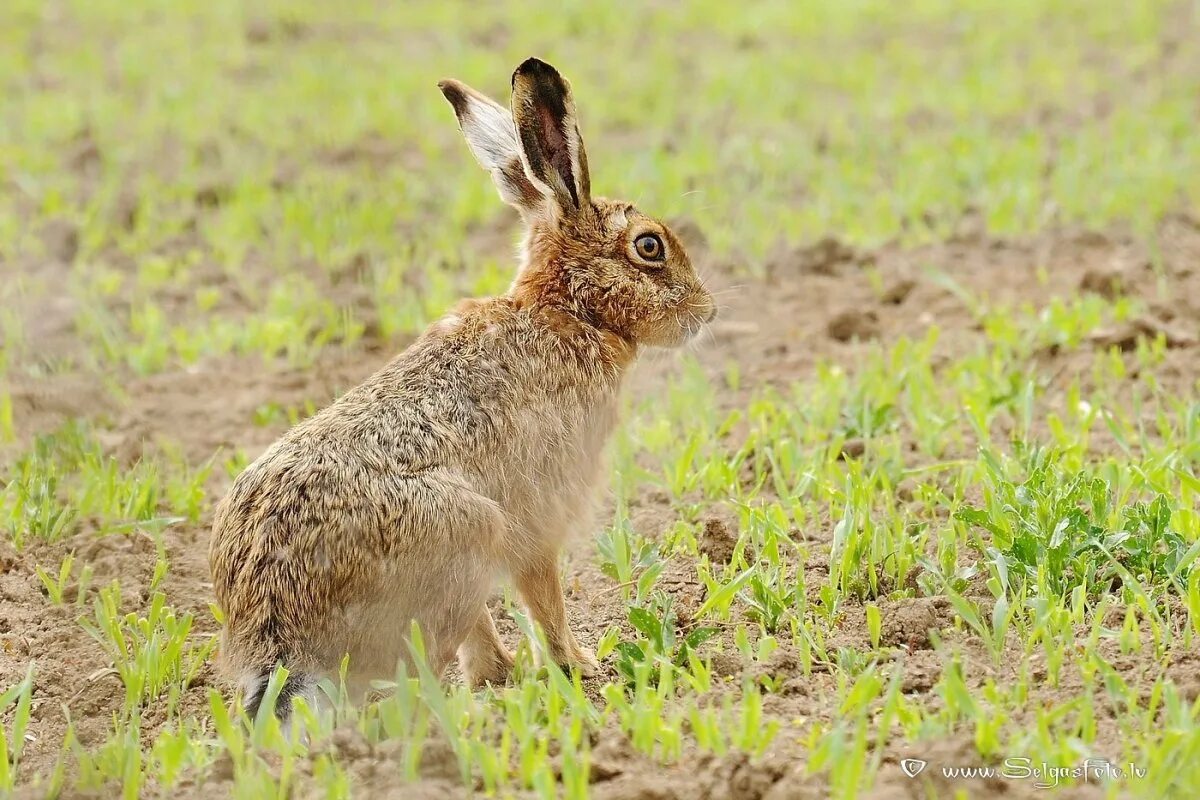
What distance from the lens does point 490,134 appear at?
4.84m

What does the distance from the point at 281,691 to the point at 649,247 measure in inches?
76.8

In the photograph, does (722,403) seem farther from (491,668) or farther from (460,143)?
(460,143)

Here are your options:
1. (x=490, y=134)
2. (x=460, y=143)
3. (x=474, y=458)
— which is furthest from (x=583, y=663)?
(x=460, y=143)

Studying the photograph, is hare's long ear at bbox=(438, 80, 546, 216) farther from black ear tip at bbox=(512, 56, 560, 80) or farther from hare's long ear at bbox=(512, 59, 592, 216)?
black ear tip at bbox=(512, 56, 560, 80)

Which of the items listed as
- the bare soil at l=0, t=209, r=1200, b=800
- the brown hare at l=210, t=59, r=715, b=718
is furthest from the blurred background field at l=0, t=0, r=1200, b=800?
the brown hare at l=210, t=59, r=715, b=718

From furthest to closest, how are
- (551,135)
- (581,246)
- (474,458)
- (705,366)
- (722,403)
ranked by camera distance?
(705,366) < (722,403) < (581,246) < (551,135) < (474,458)

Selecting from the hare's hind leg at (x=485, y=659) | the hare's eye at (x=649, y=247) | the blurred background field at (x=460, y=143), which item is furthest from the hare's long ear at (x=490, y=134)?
the blurred background field at (x=460, y=143)

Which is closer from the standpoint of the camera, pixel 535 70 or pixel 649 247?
pixel 535 70

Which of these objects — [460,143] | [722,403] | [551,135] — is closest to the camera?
[551,135]

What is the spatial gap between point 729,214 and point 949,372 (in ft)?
7.78

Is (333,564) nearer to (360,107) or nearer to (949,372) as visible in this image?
(949,372)

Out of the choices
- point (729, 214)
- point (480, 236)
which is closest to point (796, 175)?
point (729, 214)

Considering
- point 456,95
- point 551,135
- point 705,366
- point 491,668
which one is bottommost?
point 491,668

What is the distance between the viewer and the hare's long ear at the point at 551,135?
174 inches
